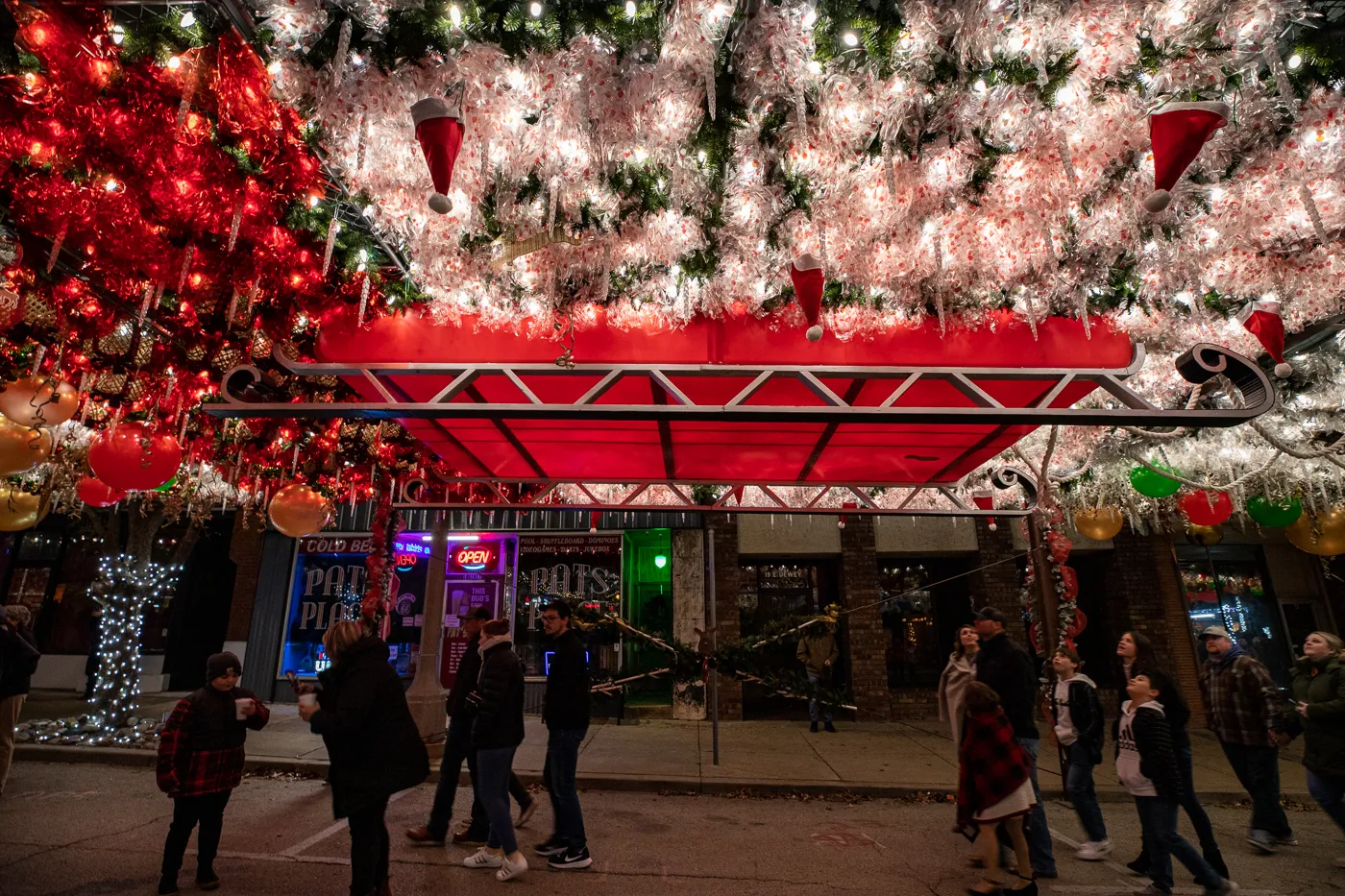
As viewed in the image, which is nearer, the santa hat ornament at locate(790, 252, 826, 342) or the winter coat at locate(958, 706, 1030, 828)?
the santa hat ornament at locate(790, 252, 826, 342)

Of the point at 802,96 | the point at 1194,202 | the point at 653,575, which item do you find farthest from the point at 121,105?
the point at 653,575

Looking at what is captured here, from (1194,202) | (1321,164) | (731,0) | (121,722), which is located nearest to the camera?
(731,0)

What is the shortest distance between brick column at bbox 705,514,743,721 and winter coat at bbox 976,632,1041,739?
23.2ft

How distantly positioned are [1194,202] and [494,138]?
440cm

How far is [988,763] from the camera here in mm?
4227

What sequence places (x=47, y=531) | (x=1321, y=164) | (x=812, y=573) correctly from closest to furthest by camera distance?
(x=1321, y=164), (x=812, y=573), (x=47, y=531)

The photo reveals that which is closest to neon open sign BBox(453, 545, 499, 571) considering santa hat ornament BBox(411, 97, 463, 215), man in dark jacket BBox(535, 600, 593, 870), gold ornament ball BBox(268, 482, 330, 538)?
gold ornament ball BBox(268, 482, 330, 538)

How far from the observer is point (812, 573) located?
45.8ft

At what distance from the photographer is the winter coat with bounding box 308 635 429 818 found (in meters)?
3.50

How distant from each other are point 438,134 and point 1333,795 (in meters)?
7.96

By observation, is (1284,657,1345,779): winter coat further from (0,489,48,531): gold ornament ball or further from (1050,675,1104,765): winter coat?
(0,489,48,531): gold ornament ball

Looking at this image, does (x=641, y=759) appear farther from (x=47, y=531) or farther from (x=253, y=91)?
(x=47, y=531)

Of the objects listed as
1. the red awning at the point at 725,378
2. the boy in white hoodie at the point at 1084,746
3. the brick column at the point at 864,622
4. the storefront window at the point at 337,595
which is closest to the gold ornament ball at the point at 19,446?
the red awning at the point at 725,378

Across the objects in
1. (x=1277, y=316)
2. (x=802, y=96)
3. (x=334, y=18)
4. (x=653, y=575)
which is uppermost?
(x=334, y=18)
